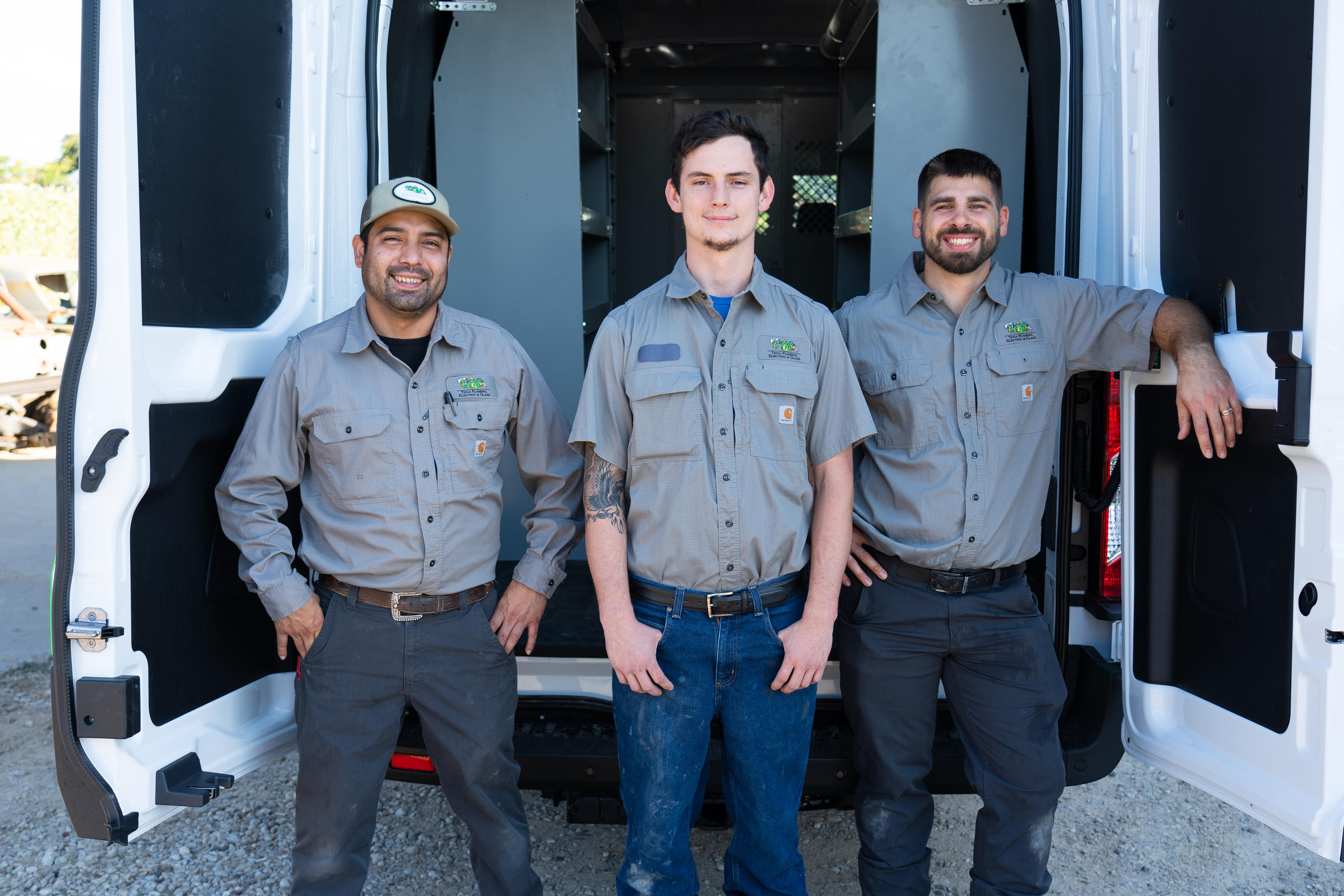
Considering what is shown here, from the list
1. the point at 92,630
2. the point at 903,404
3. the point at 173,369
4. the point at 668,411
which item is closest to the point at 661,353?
the point at 668,411

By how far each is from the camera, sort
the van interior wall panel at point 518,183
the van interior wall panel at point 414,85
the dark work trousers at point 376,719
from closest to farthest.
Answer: the dark work trousers at point 376,719
the van interior wall panel at point 414,85
the van interior wall panel at point 518,183

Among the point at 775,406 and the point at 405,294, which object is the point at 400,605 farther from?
the point at 775,406

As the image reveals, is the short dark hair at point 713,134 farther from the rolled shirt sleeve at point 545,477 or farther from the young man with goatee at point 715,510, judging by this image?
the rolled shirt sleeve at point 545,477

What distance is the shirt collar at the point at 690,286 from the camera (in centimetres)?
184

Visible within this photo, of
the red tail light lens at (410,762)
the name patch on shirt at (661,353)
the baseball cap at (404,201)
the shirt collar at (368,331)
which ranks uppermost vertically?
the baseball cap at (404,201)

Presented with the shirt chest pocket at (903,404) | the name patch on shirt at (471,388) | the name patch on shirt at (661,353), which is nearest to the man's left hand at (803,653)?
the shirt chest pocket at (903,404)

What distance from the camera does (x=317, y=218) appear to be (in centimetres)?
214

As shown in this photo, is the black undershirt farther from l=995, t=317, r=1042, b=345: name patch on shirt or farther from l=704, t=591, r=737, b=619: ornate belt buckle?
l=995, t=317, r=1042, b=345: name patch on shirt

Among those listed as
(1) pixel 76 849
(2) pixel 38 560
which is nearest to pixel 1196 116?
(1) pixel 76 849

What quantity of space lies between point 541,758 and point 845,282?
2.31 meters

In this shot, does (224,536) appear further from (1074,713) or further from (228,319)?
(1074,713)

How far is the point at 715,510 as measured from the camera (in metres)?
1.79

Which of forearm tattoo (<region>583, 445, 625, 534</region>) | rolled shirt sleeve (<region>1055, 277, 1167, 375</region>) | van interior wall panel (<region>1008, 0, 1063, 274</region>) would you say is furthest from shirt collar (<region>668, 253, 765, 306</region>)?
van interior wall panel (<region>1008, 0, 1063, 274</region>)

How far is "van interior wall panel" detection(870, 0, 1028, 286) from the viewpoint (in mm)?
2678
